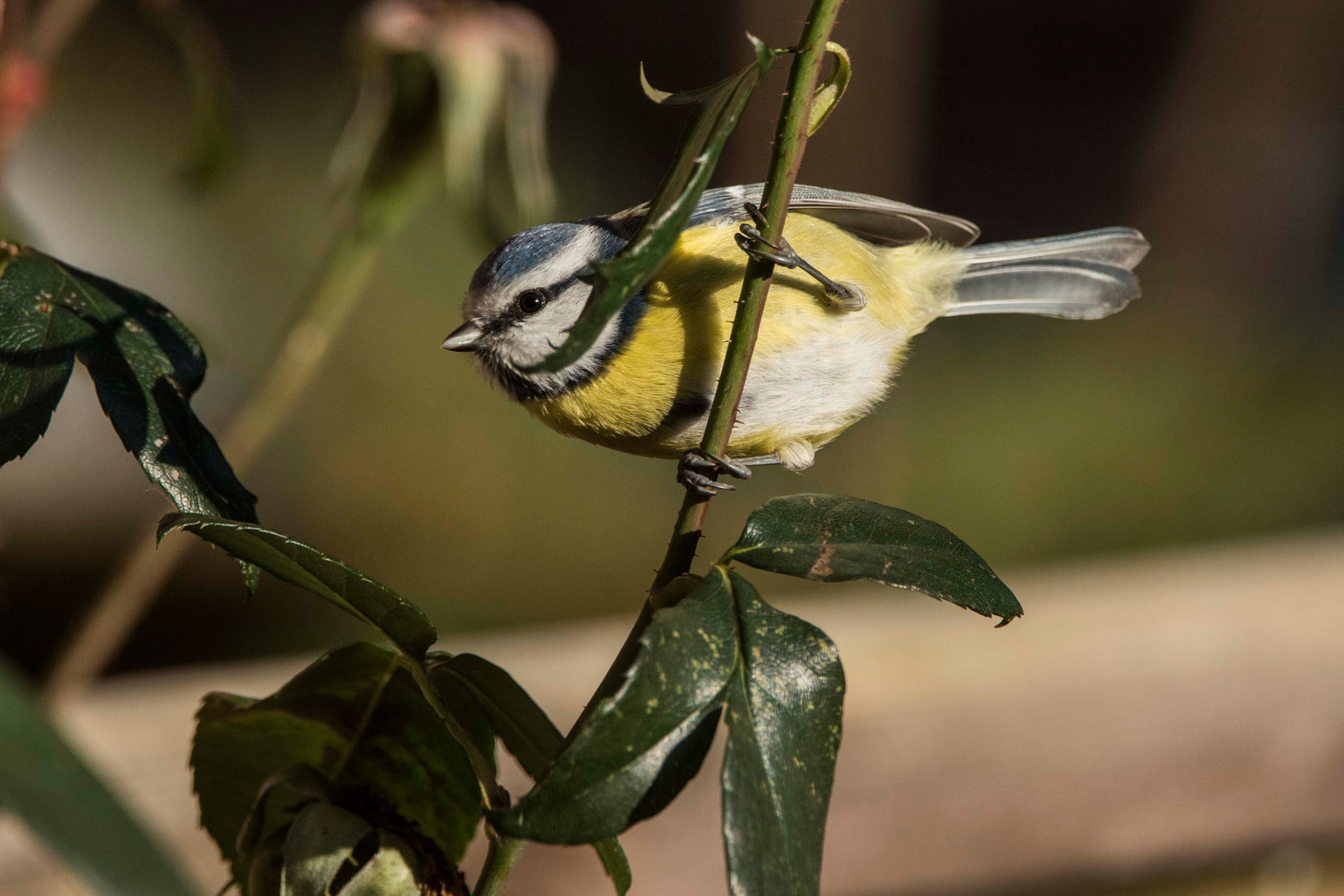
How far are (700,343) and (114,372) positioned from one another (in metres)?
0.31

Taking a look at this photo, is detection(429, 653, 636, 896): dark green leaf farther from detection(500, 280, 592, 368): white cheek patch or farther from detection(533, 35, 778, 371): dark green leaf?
detection(500, 280, 592, 368): white cheek patch

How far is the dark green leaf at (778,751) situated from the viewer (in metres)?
0.26

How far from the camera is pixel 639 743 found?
0.27m

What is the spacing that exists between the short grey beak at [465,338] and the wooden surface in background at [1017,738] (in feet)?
1.71

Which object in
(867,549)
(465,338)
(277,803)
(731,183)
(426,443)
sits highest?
(731,183)

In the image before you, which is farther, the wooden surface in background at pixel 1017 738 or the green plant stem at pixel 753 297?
the wooden surface in background at pixel 1017 738

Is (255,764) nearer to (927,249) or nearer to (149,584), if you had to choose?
(149,584)

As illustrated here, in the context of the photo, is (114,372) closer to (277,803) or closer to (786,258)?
(277,803)

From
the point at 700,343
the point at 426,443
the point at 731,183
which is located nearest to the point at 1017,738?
the point at 700,343

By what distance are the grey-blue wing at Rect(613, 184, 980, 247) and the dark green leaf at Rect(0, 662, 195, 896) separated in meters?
0.29

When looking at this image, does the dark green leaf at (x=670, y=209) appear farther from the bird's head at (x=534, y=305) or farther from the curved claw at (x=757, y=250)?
the bird's head at (x=534, y=305)

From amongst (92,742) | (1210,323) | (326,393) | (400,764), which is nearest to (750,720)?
(400,764)

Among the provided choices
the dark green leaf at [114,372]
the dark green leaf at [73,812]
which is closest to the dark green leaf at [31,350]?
the dark green leaf at [114,372]

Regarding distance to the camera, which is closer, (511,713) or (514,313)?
(511,713)
